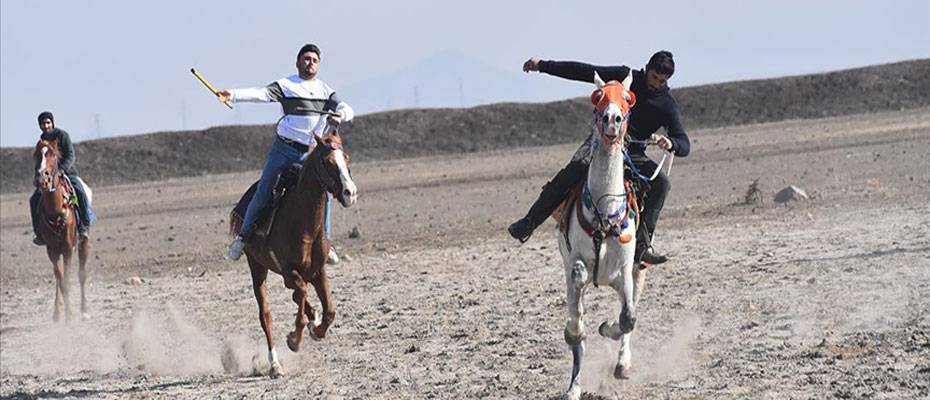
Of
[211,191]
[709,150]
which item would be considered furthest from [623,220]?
[211,191]

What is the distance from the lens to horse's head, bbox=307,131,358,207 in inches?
518

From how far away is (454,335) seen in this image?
15.3 meters

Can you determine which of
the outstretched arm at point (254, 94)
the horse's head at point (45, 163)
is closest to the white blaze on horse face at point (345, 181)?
the outstretched arm at point (254, 94)

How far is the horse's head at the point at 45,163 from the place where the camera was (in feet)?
64.6

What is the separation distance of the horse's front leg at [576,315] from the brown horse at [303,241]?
2.82m

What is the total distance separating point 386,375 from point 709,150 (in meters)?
30.5

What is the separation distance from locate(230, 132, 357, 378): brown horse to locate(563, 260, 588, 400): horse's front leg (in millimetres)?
2823

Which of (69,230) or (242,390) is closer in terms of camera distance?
(242,390)

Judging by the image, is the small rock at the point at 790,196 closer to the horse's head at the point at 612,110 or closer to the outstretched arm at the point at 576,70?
the outstretched arm at the point at 576,70

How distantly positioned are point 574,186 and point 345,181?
2280 millimetres

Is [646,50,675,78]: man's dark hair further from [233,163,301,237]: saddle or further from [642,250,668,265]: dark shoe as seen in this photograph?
[233,163,301,237]: saddle

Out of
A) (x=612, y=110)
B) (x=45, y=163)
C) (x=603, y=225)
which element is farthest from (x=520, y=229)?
(x=45, y=163)

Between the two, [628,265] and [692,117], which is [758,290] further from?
[692,117]

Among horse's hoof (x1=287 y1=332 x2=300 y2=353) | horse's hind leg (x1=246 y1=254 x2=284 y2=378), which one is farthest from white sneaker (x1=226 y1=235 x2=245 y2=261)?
horse's hoof (x1=287 y1=332 x2=300 y2=353)
